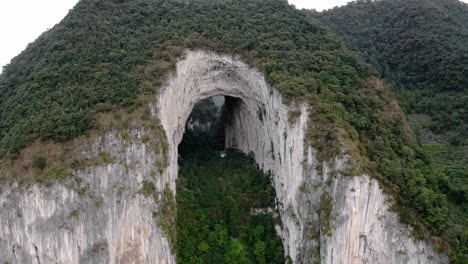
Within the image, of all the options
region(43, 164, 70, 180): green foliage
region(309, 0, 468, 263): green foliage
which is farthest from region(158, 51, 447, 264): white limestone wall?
region(43, 164, 70, 180): green foliage

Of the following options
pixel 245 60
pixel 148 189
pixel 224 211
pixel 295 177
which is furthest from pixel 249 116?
pixel 148 189

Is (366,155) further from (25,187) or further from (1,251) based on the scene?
(1,251)

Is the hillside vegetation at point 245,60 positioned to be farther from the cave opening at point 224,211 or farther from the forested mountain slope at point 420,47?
the forested mountain slope at point 420,47

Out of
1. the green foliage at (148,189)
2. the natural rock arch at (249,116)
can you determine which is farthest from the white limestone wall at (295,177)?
the green foliage at (148,189)

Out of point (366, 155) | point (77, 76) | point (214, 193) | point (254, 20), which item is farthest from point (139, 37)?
point (366, 155)

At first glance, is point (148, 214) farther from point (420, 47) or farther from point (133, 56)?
point (420, 47)

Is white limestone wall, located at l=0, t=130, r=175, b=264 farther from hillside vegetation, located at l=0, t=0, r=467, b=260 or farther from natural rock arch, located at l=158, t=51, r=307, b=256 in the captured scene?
natural rock arch, located at l=158, t=51, r=307, b=256
